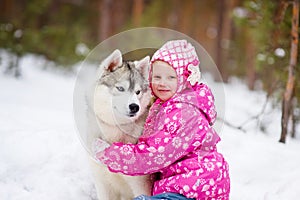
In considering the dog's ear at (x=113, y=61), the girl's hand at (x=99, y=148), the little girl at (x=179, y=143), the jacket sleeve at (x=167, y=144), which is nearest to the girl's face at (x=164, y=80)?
the little girl at (x=179, y=143)

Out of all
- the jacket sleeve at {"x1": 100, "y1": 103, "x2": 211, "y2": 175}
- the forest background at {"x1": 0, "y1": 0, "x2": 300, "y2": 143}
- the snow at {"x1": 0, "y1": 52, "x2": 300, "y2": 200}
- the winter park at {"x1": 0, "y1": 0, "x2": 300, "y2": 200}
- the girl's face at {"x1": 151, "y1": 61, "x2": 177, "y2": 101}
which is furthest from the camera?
the forest background at {"x1": 0, "y1": 0, "x2": 300, "y2": 143}

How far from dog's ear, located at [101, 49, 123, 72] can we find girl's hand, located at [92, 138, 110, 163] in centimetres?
49

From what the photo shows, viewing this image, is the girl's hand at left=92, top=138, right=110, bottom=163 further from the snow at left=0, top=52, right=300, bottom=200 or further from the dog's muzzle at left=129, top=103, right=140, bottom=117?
the snow at left=0, top=52, right=300, bottom=200

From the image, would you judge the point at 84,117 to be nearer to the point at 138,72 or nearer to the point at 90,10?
the point at 138,72

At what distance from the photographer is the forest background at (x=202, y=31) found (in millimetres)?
4828

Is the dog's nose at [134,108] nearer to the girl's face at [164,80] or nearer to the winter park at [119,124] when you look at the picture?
the winter park at [119,124]

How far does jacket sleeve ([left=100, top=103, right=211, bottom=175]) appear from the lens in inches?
88.2

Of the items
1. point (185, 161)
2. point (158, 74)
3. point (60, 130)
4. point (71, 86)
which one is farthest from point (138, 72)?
point (71, 86)

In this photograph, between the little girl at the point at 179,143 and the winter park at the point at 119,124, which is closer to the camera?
the little girl at the point at 179,143

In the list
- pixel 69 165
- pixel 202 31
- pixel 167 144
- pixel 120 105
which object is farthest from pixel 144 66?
pixel 202 31

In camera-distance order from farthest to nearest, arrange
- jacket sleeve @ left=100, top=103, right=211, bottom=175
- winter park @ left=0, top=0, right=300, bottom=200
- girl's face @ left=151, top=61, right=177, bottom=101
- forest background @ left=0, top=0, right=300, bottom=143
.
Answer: forest background @ left=0, top=0, right=300, bottom=143 < winter park @ left=0, top=0, right=300, bottom=200 < girl's face @ left=151, top=61, right=177, bottom=101 < jacket sleeve @ left=100, top=103, right=211, bottom=175

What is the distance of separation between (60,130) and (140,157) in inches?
69.1

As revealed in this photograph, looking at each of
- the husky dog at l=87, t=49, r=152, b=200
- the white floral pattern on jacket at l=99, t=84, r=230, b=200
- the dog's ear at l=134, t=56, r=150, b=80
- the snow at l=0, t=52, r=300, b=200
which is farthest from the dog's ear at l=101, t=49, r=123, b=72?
the snow at l=0, t=52, r=300, b=200

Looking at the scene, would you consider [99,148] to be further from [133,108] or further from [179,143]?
[179,143]
